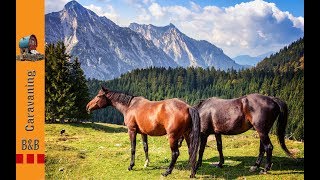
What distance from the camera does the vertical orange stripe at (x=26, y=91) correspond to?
10.4 metres

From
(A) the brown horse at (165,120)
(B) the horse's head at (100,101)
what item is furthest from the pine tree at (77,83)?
(A) the brown horse at (165,120)

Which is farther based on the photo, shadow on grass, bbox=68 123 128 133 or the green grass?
shadow on grass, bbox=68 123 128 133

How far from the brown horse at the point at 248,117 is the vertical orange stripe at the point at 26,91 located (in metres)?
5.81

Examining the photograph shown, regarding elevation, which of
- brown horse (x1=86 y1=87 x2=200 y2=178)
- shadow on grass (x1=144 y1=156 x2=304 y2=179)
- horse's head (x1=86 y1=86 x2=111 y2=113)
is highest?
horse's head (x1=86 y1=86 x2=111 y2=113)

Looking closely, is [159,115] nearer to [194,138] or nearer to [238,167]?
[194,138]

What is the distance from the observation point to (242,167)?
12547 millimetres

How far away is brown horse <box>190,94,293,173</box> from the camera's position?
38.3ft

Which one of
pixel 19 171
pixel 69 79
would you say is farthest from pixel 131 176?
pixel 69 79

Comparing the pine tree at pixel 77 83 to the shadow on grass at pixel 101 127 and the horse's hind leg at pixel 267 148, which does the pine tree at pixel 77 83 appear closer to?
the shadow on grass at pixel 101 127

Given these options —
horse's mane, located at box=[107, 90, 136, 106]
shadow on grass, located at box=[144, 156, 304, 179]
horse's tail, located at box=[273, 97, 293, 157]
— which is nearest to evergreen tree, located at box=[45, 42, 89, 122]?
horse's mane, located at box=[107, 90, 136, 106]

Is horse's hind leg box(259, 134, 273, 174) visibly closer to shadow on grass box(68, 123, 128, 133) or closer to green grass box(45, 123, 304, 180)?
green grass box(45, 123, 304, 180)

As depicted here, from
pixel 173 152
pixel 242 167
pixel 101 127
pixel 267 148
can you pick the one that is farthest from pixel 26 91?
pixel 101 127

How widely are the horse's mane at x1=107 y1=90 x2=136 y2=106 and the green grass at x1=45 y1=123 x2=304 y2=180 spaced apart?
2.33m
